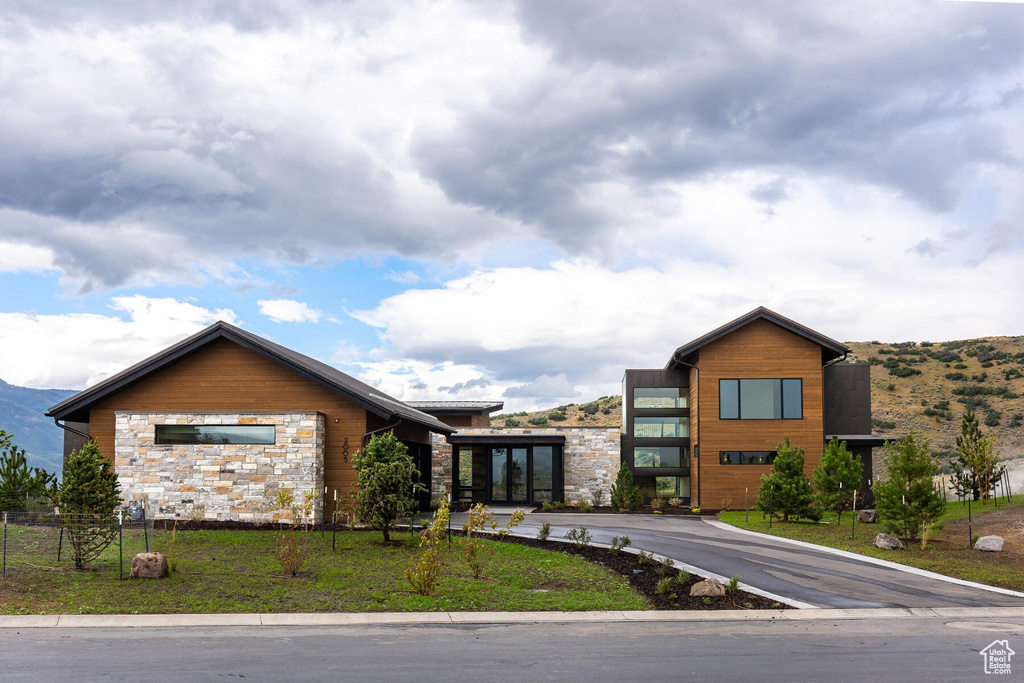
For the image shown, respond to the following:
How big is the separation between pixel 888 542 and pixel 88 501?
1733 centimetres

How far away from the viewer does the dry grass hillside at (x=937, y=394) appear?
59.9 metres

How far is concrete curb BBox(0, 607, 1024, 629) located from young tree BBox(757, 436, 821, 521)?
12657 millimetres

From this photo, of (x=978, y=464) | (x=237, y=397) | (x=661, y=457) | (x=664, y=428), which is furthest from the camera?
(x=664, y=428)

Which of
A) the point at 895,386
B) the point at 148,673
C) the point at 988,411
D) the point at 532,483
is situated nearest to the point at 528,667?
the point at 148,673

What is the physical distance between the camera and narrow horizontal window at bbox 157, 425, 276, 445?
21078 mm

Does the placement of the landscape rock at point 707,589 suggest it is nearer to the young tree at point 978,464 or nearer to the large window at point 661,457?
the young tree at point 978,464

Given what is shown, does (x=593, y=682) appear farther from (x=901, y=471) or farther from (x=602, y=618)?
(x=901, y=471)

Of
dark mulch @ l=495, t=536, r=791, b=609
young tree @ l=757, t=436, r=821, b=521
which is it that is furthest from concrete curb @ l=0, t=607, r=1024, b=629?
young tree @ l=757, t=436, r=821, b=521

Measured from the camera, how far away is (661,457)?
3388 centimetres

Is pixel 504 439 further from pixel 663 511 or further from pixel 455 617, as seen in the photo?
pixel 455 617

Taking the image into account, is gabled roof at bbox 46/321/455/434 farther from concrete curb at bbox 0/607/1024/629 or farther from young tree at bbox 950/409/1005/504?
young tree at bbox 950/409/1005/504

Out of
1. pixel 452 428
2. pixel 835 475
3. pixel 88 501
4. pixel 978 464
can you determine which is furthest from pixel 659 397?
pixel 88 501

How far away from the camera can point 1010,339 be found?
78.1 metres

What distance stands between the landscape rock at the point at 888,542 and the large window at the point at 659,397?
15672 millimetres
